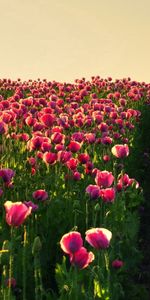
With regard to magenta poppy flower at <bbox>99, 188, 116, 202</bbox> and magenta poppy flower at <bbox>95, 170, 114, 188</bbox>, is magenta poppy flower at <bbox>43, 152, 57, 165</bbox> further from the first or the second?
magenta poppy flower at <bbox>99, 188, 116, 202</bbox>

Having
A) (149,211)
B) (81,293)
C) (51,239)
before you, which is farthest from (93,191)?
(149,211)

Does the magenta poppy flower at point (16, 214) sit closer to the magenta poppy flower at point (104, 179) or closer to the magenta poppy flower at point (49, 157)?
the magenta poppy flower at point (104, 179)

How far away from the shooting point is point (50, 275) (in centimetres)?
484

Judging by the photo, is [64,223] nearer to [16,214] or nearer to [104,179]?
[104,179]

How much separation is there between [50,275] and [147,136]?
927 centimetres

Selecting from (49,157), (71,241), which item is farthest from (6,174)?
(71,241)

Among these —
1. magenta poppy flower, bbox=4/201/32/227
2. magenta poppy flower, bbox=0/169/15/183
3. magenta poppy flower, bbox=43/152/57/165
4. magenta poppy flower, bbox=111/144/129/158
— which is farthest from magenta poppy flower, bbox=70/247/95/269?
magenta poppy flower, bbox=111/144/129/158

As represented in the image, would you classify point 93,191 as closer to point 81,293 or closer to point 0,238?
point 0,238

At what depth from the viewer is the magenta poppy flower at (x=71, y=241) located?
2.84 metres

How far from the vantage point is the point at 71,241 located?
2.85 m

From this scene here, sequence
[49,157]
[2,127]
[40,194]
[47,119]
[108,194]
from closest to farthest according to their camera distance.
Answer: [108,194] → [40,194] → [49,157] → [2,127] → [47,119]

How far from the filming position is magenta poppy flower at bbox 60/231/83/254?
2.84 m

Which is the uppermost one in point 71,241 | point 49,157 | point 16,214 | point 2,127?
point 2,127

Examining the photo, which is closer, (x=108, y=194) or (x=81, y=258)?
(x=81, y=258)
